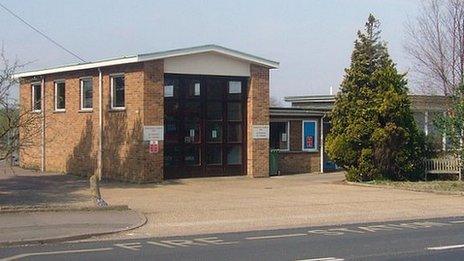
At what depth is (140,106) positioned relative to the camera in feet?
85.5

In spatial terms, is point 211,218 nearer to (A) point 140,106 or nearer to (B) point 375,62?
(A) point 140,106

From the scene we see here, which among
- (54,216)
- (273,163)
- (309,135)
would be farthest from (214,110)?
(54,216)

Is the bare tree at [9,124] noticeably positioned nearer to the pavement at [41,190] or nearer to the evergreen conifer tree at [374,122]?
the pavement at [41,190]

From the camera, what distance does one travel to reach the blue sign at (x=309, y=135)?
32406 millimetres

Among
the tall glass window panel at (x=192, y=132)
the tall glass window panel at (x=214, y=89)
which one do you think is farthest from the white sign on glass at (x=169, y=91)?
the tall glass window panel at (x=214, y=89)

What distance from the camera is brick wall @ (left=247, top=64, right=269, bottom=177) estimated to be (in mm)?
28672

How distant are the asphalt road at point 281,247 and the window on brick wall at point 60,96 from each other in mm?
17995

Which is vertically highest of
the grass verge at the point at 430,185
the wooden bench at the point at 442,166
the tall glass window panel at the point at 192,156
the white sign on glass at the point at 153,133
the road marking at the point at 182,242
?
the white sign on glass at the point at 153,133

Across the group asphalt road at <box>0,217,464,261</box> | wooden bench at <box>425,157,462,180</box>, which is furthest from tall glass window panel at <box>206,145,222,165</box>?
asphalt road at <box>0,217,464,261</box>

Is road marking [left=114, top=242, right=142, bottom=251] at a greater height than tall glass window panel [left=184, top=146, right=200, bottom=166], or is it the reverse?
tall glass window panel [left=184, top=146, right=200, bottom=166]

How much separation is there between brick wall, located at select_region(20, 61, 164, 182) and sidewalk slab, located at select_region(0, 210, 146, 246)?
7.60m

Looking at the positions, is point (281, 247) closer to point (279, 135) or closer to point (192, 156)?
point (192, 156)

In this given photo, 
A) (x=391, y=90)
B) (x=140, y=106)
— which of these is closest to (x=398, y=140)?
(x=391, y=90)

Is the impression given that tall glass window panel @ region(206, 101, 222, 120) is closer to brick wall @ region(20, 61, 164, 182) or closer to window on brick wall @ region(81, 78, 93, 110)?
brick wall @ region(20, 61, 164, 182)
